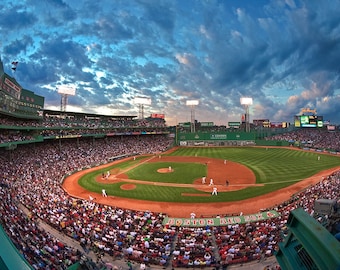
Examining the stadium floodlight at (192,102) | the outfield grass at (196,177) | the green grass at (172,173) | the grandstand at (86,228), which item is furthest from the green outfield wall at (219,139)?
the grandstand at (86,228)

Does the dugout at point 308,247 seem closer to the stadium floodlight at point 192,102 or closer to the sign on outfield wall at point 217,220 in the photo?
the sign on outfield wall at point 217,220

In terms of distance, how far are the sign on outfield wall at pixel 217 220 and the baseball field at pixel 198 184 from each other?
6.78 ft

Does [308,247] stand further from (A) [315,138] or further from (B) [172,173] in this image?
(A) [315,138]

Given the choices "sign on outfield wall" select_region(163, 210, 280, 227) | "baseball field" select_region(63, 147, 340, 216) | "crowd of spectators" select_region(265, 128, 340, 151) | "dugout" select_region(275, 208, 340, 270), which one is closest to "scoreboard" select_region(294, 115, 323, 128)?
"crowd of spectators" select_region(265, 128, 340, 151)

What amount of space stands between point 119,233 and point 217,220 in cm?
809

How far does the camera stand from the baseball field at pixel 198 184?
24.5 m

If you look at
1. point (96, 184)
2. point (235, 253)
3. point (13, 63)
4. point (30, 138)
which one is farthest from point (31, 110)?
point (235, 253)

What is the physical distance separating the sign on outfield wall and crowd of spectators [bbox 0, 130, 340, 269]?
0.72m

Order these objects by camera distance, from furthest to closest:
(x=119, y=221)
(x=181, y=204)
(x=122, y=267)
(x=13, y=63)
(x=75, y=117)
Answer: (x=75, y=117) → (x=13, y=63) → (x=181, y=204) → (x=119, y=221) → (x=122, y=267)

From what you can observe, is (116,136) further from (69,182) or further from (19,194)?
(19,194)

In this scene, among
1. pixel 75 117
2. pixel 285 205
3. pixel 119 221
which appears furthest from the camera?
pixel 75 117

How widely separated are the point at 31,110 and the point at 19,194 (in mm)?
25187

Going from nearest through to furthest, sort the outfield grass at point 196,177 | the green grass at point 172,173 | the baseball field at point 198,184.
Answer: the baseball field at point 198,184 < the outfield grass at point 196,177 < the green grass at point 172,173

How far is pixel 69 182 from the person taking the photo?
3428 centimetres
